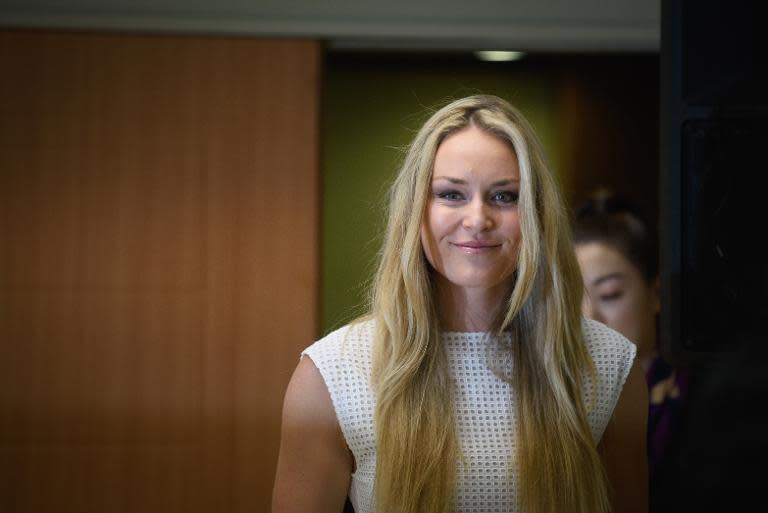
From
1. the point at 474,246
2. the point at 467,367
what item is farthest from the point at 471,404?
the point at 474,246

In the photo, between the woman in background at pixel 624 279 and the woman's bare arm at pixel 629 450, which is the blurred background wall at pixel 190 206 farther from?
the woman's bare arm at pixel 629 450

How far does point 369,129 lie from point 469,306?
1.26 ft

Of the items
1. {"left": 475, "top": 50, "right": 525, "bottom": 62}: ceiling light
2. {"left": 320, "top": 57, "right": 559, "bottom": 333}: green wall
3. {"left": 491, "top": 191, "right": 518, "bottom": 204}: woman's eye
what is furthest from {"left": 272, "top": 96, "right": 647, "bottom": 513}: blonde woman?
{"left": 475, "top": 50, "right": 525, "bottom": 62}: ceiling light

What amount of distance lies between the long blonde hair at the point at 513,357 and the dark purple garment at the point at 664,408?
7 centimetres

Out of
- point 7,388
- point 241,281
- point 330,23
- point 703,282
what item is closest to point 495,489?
point 703,282

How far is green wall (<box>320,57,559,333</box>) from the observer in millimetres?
814

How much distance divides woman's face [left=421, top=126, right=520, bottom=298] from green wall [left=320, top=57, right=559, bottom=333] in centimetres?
17

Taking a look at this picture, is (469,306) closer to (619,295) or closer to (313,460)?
(313,460)

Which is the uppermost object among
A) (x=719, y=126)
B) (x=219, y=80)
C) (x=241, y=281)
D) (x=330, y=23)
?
(x=330, y=23)

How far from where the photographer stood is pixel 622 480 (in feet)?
2.10

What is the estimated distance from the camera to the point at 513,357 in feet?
1.99

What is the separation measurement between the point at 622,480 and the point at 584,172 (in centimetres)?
65

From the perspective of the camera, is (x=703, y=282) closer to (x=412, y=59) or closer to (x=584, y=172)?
(x=412, y=59)

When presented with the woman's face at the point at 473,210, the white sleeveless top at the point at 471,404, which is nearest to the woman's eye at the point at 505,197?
the woman's face at the point at 473,210
